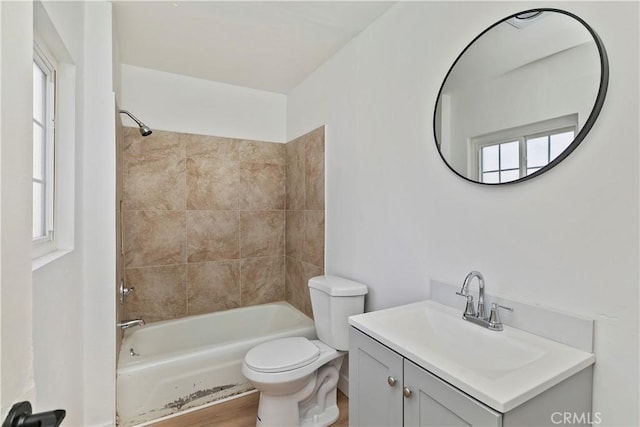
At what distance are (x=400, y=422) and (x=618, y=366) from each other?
695 millimetres

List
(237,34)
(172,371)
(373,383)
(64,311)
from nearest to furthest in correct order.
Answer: (373,383) < (64,311) < (172,371) < (237,34)

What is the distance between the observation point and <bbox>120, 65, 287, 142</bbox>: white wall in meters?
2.48

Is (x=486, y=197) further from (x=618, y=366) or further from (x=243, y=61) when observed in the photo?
(x=243, y=61)

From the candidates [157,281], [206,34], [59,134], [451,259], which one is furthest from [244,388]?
[206,34]

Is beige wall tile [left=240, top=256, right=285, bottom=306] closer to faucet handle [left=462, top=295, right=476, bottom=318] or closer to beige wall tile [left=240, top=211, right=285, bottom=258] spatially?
beige wall tile [left=240, top=211, right=285, bottom=258]

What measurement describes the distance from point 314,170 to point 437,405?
1.92 meters

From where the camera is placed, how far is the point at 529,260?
3.83ft

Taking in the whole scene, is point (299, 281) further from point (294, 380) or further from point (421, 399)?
point (421, 399)

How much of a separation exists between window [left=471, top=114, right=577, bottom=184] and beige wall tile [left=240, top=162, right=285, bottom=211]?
1988 mm

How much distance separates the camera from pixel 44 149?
1354 mm

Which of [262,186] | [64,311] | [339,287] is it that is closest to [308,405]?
[339,287]

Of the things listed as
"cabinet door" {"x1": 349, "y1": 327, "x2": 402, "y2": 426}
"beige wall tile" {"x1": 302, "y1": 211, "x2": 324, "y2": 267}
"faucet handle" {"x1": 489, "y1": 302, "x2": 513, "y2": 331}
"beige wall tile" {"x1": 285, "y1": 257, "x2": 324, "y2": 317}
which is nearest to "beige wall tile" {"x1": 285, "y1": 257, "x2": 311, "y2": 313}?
"beige wall tile" {"x1": 285, "y1": 257, "x2": 324, "y2": 317}

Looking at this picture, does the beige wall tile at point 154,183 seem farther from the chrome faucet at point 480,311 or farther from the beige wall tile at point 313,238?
the chrome faucet at point 480,311

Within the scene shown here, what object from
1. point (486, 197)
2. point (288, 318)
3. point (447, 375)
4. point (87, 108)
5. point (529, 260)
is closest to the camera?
point (447, 375)
